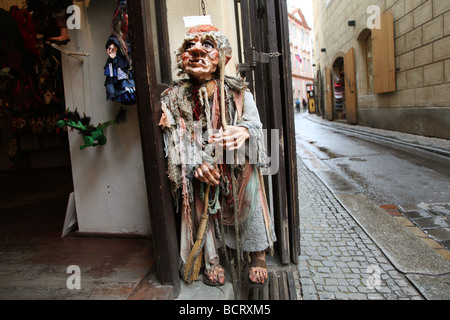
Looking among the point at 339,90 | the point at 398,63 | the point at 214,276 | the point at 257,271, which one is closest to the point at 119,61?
the point at 214,276

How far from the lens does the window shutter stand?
27.9 ft

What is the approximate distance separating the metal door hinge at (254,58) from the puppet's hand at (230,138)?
1.92 ft

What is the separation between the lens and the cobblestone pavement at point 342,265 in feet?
6.28

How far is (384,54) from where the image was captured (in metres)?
8.78

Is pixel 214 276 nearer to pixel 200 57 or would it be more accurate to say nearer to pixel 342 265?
pixel 342 265

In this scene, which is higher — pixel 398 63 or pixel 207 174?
pixel 398 63

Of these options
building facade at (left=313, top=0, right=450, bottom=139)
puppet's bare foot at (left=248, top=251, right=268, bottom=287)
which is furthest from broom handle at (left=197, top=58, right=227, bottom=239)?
building facade at (left=313, top=0, right=450, bottom=139)

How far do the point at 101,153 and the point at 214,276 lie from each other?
1491mm

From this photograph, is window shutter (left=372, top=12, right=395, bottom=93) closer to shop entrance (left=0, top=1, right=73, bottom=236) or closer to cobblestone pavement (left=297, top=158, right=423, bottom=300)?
cobblestone pavement (left=297, top=158, right=423, bottom=300)

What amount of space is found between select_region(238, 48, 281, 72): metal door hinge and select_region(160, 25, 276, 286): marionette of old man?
205 mm

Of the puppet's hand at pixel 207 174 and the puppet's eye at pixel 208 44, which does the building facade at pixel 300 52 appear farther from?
the puppet's hand at pixel 207 174

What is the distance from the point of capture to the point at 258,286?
6.68ft

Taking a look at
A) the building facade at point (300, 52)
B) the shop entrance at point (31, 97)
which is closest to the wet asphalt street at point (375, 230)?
the shop entrance at point (31, 97)
